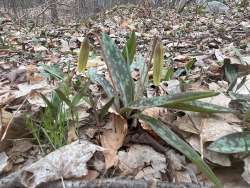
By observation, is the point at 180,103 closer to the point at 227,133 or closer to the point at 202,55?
the point at 227,133

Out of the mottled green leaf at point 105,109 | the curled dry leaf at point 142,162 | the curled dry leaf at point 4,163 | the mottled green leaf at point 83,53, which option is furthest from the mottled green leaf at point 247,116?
the curled dry leaf at point 4,163

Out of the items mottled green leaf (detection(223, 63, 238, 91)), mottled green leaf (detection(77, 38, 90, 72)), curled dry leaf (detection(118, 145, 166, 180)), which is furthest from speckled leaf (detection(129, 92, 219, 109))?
mottled green leaf (detection(223, 63, 238, 91))

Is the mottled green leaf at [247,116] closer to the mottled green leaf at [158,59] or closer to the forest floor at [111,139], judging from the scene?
the forest floor at [111,139]

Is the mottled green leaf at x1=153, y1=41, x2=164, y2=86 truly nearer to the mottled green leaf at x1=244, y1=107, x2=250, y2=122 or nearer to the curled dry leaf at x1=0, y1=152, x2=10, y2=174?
the mottled green leaf at x1=244, y1=107, x2=250, y2=122

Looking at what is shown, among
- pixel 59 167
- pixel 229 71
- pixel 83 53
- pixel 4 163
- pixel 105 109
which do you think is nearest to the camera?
pixel 59 167

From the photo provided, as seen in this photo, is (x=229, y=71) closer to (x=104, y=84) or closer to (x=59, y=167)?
(x=104, y=84)

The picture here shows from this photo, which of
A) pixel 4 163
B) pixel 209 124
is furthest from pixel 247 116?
pixel 4 163
